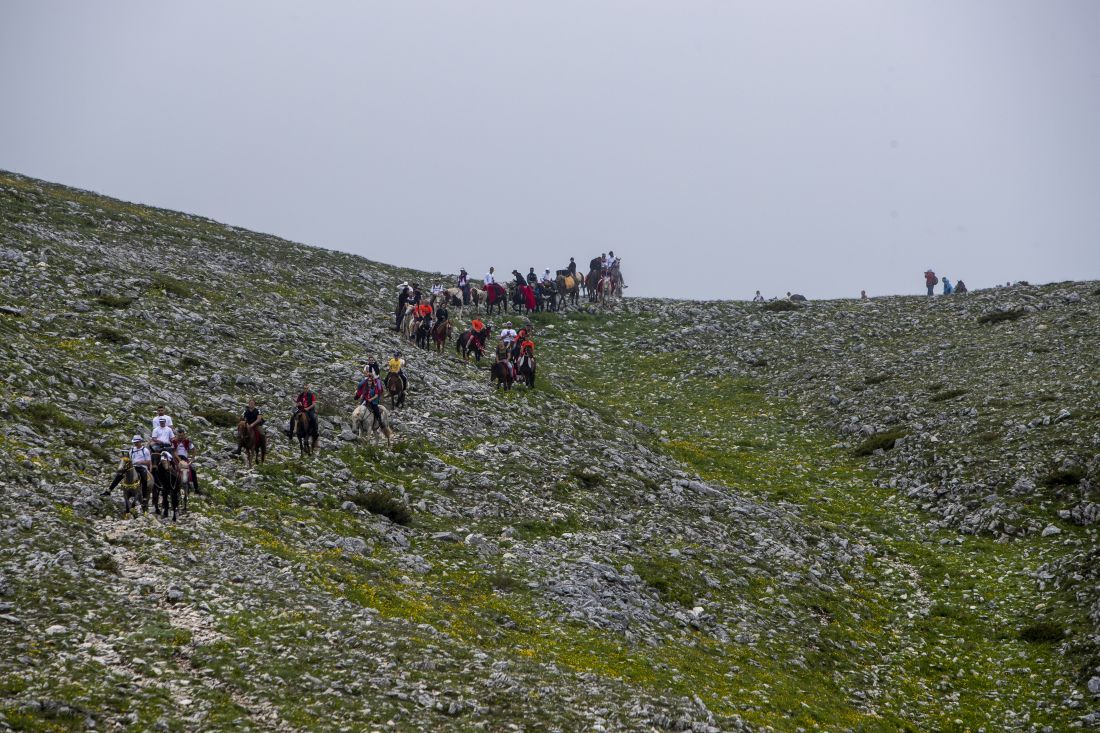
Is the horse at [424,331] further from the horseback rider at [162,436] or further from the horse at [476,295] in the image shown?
the horseback rider at [162,436]

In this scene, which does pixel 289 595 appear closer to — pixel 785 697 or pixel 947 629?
pixel 785 697

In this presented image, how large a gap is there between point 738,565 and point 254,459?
49.5ft

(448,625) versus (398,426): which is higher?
(398,426)

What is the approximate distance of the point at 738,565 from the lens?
88.2 ft

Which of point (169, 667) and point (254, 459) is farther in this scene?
point (254, 459)

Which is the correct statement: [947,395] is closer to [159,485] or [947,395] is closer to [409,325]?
[409,325]

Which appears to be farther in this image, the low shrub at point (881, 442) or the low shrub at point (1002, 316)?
the low shrub at point (1002, 316)

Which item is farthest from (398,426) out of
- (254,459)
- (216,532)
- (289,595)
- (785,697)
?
(785,697)

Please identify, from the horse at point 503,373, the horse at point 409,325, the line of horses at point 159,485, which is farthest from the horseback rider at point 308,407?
the horse at point 409,325

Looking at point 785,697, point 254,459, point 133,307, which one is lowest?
point 785,697

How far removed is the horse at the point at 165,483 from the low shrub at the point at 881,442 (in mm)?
29199

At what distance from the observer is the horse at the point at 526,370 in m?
41.0

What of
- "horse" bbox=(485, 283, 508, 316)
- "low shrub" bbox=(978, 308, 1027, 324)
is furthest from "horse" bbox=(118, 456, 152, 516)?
"low shrub" bbox=(978, 308, 1027, 324)

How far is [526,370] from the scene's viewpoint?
41188 millimetres
